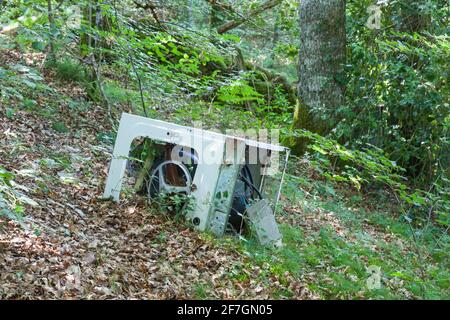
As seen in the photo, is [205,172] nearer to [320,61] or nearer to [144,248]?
[144,248]

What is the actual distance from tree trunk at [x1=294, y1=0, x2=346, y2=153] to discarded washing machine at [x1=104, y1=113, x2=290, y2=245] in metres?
3.32

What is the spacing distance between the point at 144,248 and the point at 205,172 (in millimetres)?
918

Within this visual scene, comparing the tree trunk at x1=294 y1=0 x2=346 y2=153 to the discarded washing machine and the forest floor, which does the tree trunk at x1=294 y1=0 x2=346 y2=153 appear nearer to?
the forest floor

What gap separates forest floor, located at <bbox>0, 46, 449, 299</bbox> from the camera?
452 centimetres

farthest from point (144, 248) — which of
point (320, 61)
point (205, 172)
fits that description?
point (320, 61)

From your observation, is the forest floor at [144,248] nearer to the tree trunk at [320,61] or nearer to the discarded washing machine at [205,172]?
the discarded washing machine at [205,172]

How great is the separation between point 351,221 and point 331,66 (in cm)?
287

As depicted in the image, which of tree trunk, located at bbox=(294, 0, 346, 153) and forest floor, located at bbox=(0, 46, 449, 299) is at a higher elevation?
tree trunk, located at bbox=(294, 0, 346, 153)

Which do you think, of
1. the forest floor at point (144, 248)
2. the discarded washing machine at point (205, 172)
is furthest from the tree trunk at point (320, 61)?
the discarded washing machine at point (205, 172)

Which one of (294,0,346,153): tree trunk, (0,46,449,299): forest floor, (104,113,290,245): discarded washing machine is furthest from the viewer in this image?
(294,0,346,153): tree trunk

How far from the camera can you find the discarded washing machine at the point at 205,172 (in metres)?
5.55

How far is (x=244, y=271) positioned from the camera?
516 cm

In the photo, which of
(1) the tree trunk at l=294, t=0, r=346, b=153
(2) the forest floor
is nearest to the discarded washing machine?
(2) the forest floor
